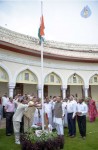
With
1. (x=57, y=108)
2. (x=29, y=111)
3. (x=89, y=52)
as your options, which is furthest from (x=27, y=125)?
(x=89, y=52)

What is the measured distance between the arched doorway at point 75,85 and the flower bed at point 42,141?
13700 millimetres

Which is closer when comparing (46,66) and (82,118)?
(82,118)

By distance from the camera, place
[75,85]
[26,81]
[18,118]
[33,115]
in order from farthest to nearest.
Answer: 1. [75,85]
2. [26,81]
3. [33,115]
4. [18,118]

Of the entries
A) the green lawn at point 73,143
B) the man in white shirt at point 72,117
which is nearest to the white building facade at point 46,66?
the man in white shirt at point 72,117

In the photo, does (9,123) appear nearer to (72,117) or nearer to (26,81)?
(72,117)

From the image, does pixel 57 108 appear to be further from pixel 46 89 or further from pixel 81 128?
pixel 46 89

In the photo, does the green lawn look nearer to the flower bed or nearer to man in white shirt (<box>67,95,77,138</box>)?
man in white shirt (<box>67,95,77,138</box>)

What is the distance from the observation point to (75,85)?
883 inches

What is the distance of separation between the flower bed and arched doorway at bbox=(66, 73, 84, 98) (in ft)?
44.9

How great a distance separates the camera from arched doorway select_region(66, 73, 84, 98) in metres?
20.3

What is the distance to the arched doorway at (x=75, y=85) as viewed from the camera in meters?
20.3

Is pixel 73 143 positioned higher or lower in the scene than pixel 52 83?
lower

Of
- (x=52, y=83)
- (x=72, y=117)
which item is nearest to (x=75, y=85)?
(x=52, y=83)

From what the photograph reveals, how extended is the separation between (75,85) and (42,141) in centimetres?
1654
